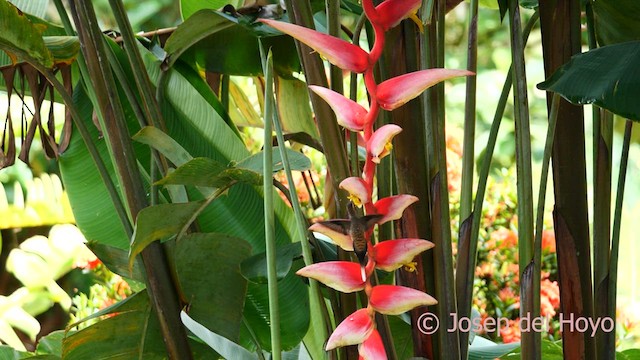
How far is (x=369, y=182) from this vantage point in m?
0.24

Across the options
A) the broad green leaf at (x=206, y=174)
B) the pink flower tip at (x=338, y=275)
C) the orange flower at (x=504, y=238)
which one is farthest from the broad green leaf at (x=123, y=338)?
the orange flower at (x=504, y=238)

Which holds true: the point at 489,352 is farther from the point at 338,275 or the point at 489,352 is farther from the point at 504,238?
the point at 504,238

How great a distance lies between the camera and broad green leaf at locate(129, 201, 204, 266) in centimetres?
37

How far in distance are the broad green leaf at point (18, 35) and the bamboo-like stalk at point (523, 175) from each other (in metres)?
0.25

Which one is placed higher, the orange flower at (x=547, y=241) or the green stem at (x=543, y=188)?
the green stem at (x=543, y=188)

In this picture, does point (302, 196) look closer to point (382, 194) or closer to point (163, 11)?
point (382, 194)

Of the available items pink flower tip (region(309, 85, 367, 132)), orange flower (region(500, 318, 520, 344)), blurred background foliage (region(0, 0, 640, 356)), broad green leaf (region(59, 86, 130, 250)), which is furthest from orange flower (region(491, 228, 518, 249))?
pink flower tip (region(309, 85, 367, 132))

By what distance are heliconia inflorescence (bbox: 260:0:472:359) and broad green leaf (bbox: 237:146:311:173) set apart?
0.10 meters

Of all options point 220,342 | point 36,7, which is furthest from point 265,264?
point 36,7

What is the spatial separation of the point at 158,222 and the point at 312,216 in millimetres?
717

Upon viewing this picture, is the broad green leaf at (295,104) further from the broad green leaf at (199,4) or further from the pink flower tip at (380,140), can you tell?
the pink flower tip at (380,140)

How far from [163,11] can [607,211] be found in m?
1.81

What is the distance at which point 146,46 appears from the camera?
543mm

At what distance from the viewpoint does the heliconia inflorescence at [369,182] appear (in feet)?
0.78
